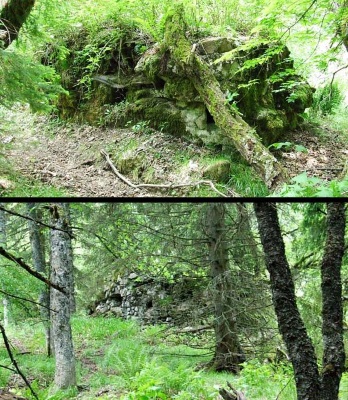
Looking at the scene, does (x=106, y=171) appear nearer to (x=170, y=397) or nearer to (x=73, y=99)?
(x=73, y=99)

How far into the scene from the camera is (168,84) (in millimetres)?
2092

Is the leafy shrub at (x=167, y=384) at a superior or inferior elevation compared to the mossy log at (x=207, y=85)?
inferior

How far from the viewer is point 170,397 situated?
1.08 metres

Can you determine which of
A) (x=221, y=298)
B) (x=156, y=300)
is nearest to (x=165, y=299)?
(x=156, y=300)

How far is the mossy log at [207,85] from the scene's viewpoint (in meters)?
1.84

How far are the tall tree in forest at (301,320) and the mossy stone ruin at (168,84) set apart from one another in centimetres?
96

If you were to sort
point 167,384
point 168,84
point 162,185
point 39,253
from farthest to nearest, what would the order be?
point 168,84 < point 162,185 < point 167,384 < point 39,253

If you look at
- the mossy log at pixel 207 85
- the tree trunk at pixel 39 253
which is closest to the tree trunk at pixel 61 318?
the tree trunk at pixel 39 253

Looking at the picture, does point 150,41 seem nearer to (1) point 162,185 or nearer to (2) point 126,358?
(1) point 162,185

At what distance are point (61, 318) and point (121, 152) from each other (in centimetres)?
106

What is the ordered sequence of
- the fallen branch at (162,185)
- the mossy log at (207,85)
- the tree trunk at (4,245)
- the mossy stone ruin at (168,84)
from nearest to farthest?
the tree trunk at (4,245) < the fallen branch at (162,185) < the mossy log at (207,85) < the mossy stone ruin at (168,84)

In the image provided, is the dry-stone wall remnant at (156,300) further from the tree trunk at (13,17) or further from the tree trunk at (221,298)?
the tree trunk at (13,17)

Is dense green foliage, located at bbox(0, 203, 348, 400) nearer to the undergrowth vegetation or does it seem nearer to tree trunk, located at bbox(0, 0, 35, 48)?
the undergrowth vegetation

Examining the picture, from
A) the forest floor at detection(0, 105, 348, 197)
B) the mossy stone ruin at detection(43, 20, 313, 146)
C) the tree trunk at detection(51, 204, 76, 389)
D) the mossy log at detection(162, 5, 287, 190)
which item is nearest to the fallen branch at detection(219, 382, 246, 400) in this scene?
the tree trunk at detection(51, 204, 76, 389)
